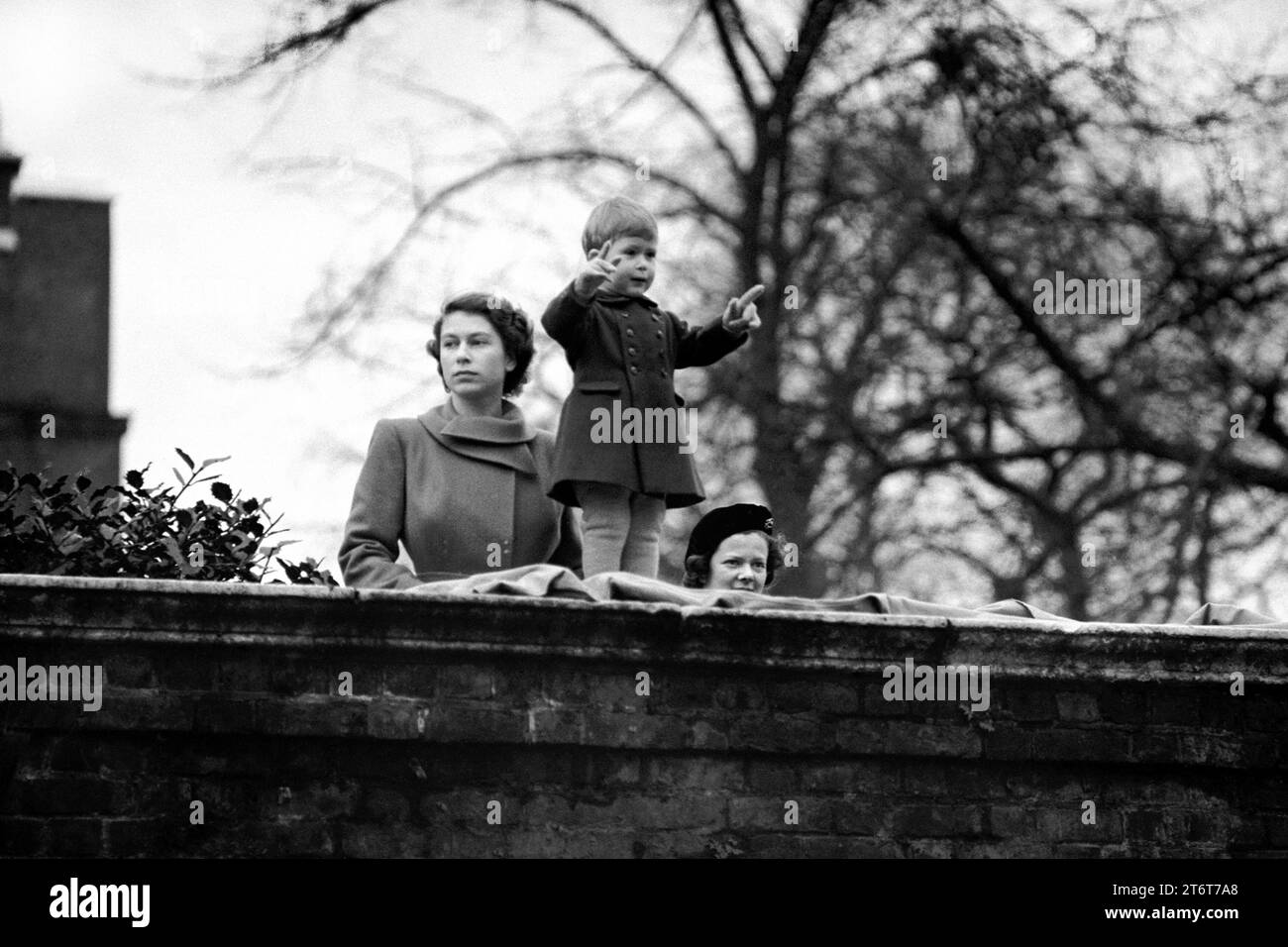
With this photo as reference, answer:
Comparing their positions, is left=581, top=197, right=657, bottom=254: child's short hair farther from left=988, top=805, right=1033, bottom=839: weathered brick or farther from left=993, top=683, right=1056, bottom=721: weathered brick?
left=988, top=805, right=1033, bottom=839: weathered brick

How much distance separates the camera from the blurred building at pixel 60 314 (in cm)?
2408

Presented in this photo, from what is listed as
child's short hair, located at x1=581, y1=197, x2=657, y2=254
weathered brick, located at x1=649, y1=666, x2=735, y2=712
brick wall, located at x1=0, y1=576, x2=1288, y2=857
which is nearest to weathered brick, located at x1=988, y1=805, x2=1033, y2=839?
brick wall, located at x1=0, y1=576, x2=1288, y2=857

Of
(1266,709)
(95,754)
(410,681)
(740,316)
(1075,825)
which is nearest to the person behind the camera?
(95,754)

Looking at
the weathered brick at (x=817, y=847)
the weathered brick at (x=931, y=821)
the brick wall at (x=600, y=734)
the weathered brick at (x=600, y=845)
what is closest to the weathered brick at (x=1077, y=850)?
the brick wall at (x=600, y=734)

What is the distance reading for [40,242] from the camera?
2511 cm

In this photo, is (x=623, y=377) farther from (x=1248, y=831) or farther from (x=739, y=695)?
(x=1248, y=831)

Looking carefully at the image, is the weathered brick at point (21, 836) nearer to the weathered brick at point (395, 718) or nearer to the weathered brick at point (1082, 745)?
the weathered brick at point (395, 718)

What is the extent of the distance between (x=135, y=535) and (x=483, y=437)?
125 cm

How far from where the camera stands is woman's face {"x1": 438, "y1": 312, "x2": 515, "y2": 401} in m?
8.34

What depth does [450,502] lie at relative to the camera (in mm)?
8188

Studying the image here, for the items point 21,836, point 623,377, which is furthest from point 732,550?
point 21,836
